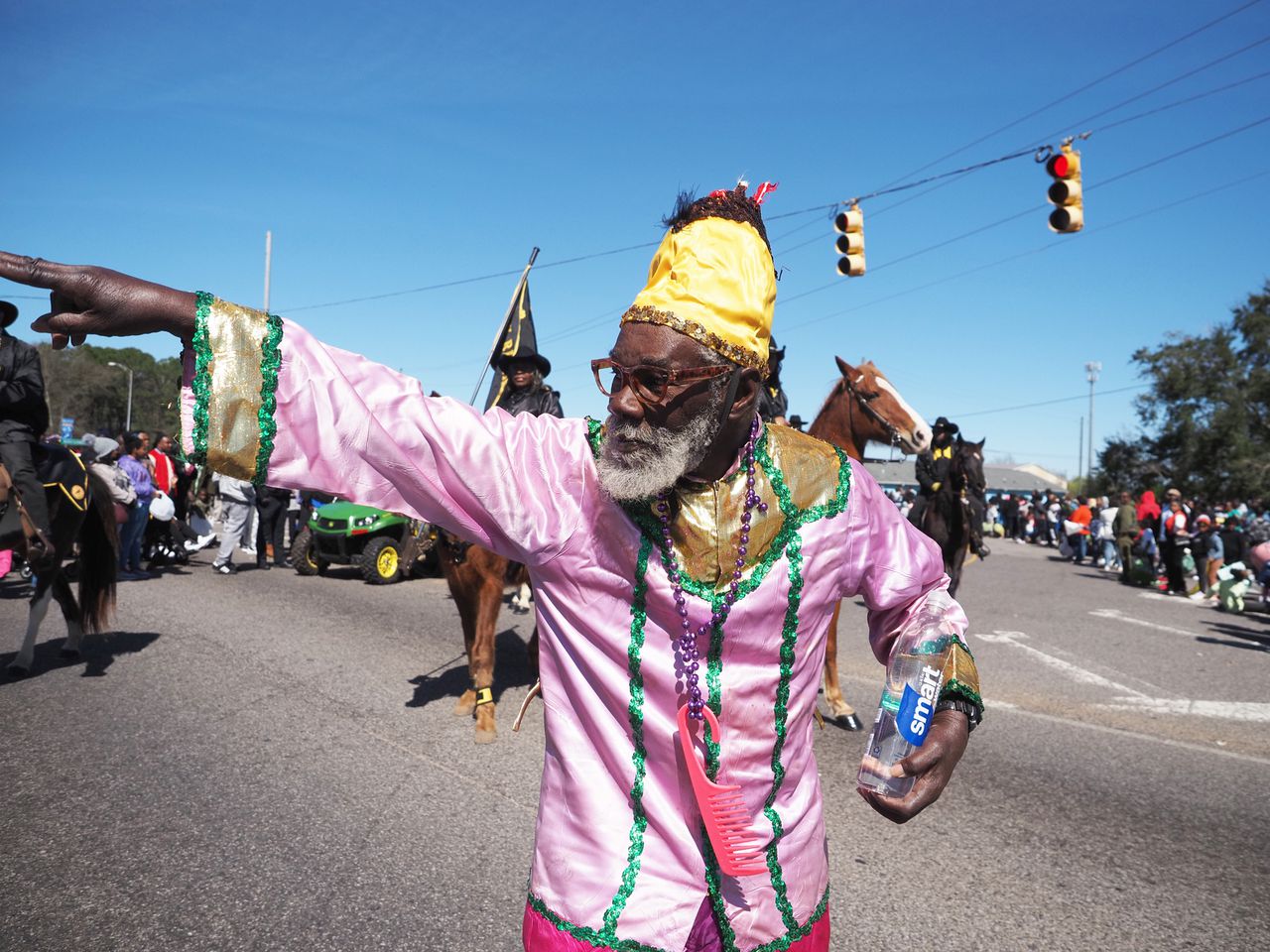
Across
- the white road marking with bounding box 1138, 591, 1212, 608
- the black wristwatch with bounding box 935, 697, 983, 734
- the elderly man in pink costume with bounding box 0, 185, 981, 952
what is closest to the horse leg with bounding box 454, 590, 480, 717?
the elderly man in pink costume with bounding box 0, 185, 981, 952

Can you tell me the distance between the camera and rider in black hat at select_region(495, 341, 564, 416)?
738cm

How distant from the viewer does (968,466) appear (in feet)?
34.1

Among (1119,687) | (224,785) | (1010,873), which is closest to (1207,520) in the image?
(1119,687)

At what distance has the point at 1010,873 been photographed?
4.36m

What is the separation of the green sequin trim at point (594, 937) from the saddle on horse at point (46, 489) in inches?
273

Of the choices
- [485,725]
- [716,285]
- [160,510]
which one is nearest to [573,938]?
[716,285]

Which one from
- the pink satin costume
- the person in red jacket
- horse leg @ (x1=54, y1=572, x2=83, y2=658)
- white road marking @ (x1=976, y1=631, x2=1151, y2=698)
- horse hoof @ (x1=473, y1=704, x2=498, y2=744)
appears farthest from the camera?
the person in red jacket

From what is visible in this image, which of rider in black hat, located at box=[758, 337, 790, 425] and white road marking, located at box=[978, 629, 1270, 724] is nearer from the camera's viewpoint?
rider in black hat, located at box=[758, 337, 790, 425]

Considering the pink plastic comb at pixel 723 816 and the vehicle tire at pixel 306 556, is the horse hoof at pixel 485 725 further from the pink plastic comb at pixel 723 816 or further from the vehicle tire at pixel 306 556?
the vehicle tire at pixel 306 556

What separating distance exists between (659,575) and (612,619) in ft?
0.44

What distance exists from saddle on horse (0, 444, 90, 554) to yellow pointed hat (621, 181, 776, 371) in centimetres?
697

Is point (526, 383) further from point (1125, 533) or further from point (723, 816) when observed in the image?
point (1125, 533)

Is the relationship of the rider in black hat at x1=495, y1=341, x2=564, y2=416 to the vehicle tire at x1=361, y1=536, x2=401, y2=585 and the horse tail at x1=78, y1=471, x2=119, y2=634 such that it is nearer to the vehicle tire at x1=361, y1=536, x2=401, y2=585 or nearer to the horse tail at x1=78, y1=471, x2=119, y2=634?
the horse tail at x1=78, y1=471, x2=119, y2=634

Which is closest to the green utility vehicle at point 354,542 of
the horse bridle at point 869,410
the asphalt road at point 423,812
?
the asphalt road at point 423,812
